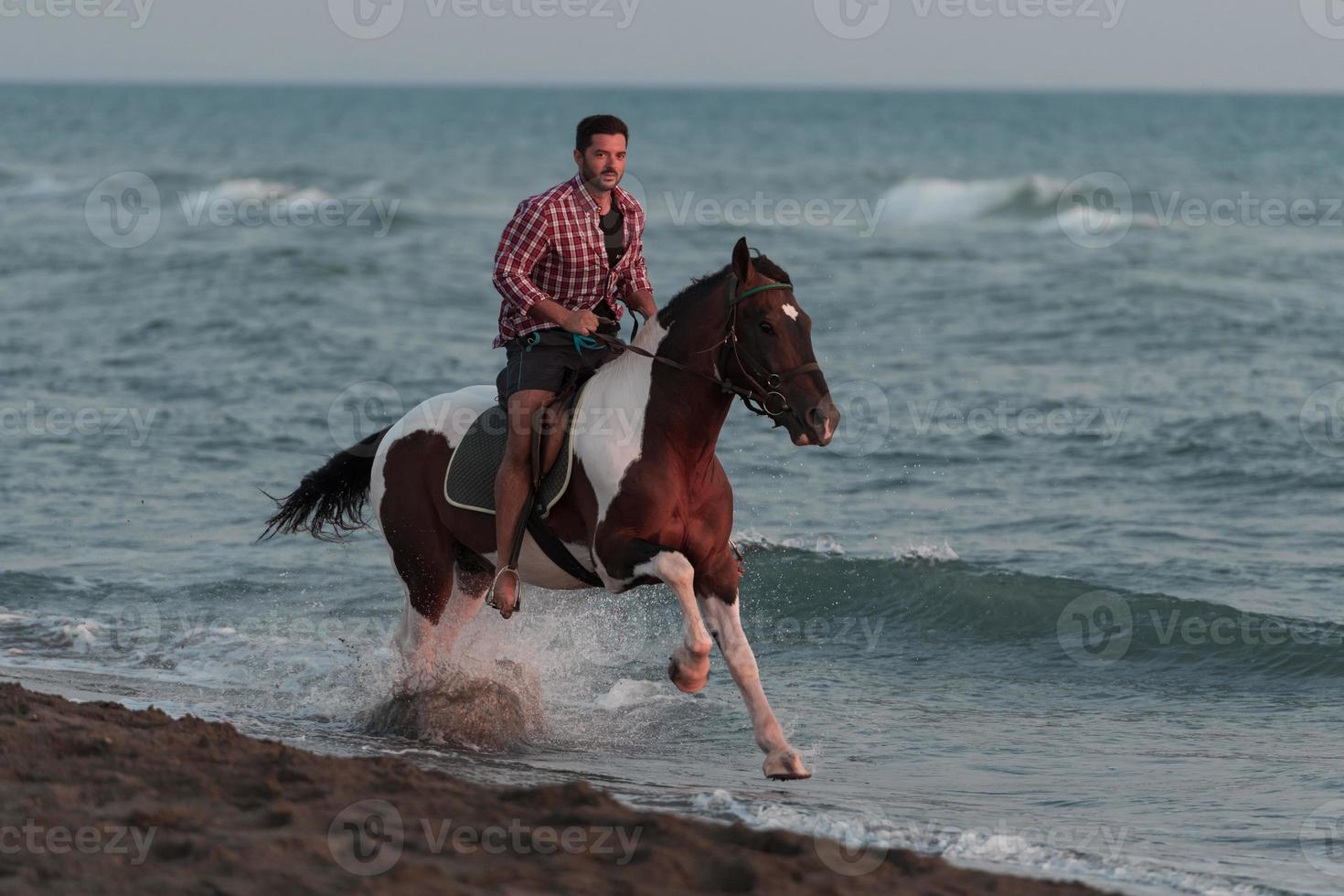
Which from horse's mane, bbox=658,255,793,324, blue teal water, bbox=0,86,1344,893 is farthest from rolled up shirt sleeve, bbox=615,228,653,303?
blue teal water, bbox=0,86,1344,893

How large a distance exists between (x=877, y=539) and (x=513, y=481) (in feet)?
21.8

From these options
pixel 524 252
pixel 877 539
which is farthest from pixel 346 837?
pixel 877 539

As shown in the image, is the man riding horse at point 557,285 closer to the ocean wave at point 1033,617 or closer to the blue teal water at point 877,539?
the blue teal water at point 877,539

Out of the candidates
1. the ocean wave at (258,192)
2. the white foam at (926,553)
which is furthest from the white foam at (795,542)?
the ocean wave at (258,192)

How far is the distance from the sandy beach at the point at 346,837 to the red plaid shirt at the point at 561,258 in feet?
7.37

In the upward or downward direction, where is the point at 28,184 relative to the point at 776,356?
upward

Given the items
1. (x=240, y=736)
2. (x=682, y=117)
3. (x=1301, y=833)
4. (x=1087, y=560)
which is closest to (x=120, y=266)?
(x=1087, y=560)

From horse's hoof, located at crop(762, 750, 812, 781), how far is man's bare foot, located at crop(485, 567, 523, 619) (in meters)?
1.43

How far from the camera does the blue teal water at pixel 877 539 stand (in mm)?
7828

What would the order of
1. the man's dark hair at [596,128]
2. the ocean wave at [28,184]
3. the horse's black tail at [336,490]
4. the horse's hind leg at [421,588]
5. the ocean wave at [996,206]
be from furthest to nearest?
1. the ocean wave at [28,184]
2. the ocean wave at [996,206]
3. the horse's black tail at [336,490]
4. the horse's hind leg at [421,588]
5. the man's dark hair at [596,128]

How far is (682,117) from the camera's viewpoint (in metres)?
114

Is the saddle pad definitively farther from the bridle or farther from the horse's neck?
the bridle

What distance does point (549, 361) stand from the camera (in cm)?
746

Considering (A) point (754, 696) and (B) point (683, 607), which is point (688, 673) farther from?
(A) point (754, 696)
